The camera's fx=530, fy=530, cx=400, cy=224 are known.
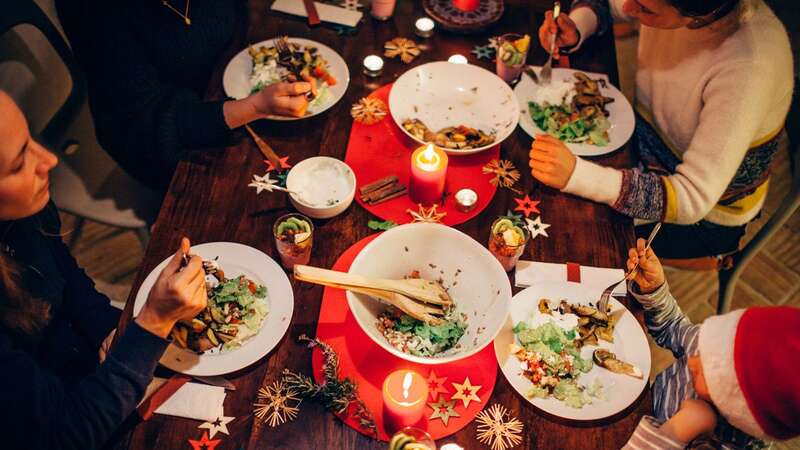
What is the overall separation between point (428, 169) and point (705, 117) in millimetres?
983

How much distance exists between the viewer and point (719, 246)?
2232 mm

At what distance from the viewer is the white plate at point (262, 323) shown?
1.43m

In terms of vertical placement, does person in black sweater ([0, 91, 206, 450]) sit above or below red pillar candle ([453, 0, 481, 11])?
below

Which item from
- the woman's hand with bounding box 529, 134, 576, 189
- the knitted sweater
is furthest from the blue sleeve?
the knitted sweater

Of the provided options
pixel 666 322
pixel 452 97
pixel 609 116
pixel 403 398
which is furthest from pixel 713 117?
pixel 403 398

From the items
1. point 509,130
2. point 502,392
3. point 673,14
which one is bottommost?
point 502,392

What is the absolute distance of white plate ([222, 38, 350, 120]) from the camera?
2031 mm

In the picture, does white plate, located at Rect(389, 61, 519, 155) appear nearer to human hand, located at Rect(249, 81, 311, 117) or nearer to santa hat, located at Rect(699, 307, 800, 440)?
human hand, located at Rect(249, 81, 311, 117)

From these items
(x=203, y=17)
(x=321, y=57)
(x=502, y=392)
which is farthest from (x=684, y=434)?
(x=203, y=17)

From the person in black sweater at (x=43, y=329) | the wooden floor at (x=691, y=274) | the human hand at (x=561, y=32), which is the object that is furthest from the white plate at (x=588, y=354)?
the wooden floor at (x=691, y=274)

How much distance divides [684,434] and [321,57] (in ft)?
5.81

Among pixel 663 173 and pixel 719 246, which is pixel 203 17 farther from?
pixel 719 246

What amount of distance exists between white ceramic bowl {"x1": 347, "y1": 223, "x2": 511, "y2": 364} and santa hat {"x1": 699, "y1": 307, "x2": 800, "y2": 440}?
1.61ft

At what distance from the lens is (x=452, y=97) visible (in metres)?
2.10
